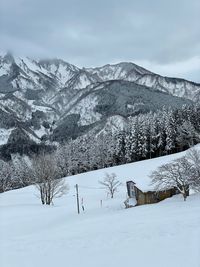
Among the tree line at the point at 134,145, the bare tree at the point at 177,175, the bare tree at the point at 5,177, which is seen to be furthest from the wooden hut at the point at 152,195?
the bare tree at the point at 5,177

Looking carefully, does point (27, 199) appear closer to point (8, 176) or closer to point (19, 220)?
point (19, 220)

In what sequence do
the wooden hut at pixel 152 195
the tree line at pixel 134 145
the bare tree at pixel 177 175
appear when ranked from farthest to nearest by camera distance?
the tree line at pixel 134 145
the wooden hut at pixel 152 195
the bare tree at pixel 177 175

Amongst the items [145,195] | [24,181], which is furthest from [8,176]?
[145,195]

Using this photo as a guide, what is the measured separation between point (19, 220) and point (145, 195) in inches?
576

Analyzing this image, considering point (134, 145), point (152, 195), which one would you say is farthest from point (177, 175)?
point (134, 145)

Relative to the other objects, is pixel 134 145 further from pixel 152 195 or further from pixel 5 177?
pixel 152 195

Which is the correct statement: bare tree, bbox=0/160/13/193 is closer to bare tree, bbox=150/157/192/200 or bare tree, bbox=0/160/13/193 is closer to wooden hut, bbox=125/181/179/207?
wooden hut, bbox=125/181/179/207

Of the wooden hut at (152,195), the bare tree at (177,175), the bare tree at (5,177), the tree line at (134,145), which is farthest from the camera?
the bare tree at (5,177)

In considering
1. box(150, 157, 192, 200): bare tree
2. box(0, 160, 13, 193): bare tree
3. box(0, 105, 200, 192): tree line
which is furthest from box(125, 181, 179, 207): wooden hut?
box(0, 160, 13, 193): bare tree

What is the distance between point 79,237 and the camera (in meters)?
18.7

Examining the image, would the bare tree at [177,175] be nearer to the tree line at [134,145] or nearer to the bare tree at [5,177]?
the tree line at [134,145]

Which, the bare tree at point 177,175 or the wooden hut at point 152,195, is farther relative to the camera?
the wooden hut at point 152,195

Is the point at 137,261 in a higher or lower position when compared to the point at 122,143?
lower

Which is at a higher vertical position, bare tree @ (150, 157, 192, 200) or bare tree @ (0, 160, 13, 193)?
bare tree @ (0, 160, 13, 193)
